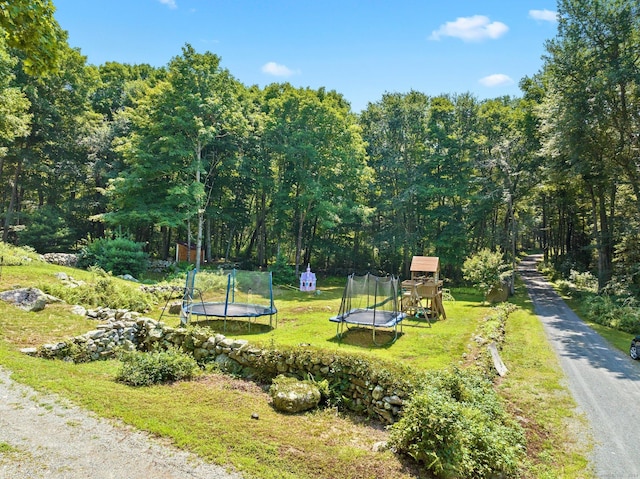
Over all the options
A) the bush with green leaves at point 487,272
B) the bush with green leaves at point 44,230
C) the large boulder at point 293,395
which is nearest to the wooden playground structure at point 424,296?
the bush with green leaves at point 487,272

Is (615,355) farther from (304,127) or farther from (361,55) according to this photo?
(304,127)

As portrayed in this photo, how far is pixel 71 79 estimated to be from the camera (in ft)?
89.8

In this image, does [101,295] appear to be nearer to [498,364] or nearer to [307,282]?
[498,364]

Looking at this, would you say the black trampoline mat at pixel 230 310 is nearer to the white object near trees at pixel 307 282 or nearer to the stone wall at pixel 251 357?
the stone wall at pixel 251 357

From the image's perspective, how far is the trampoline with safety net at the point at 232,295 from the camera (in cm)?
1183

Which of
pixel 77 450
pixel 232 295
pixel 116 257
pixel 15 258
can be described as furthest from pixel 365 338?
pixel 116 257

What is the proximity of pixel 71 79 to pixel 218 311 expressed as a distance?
25.7 m

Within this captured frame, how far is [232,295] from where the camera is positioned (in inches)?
502

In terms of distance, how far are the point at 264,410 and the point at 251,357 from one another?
1.71 m

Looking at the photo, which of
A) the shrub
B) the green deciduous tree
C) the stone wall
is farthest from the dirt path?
the shrub

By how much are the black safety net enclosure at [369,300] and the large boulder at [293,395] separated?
4227 millimetres

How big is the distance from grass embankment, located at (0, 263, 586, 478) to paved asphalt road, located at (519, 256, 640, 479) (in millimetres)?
373

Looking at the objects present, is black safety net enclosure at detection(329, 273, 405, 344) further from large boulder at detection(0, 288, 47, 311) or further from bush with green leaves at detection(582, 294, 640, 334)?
bush with green leaves at detection(582, 294, 640, 334)

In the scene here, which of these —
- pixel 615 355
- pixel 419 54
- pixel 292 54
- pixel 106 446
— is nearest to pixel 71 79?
pixel 292 54
